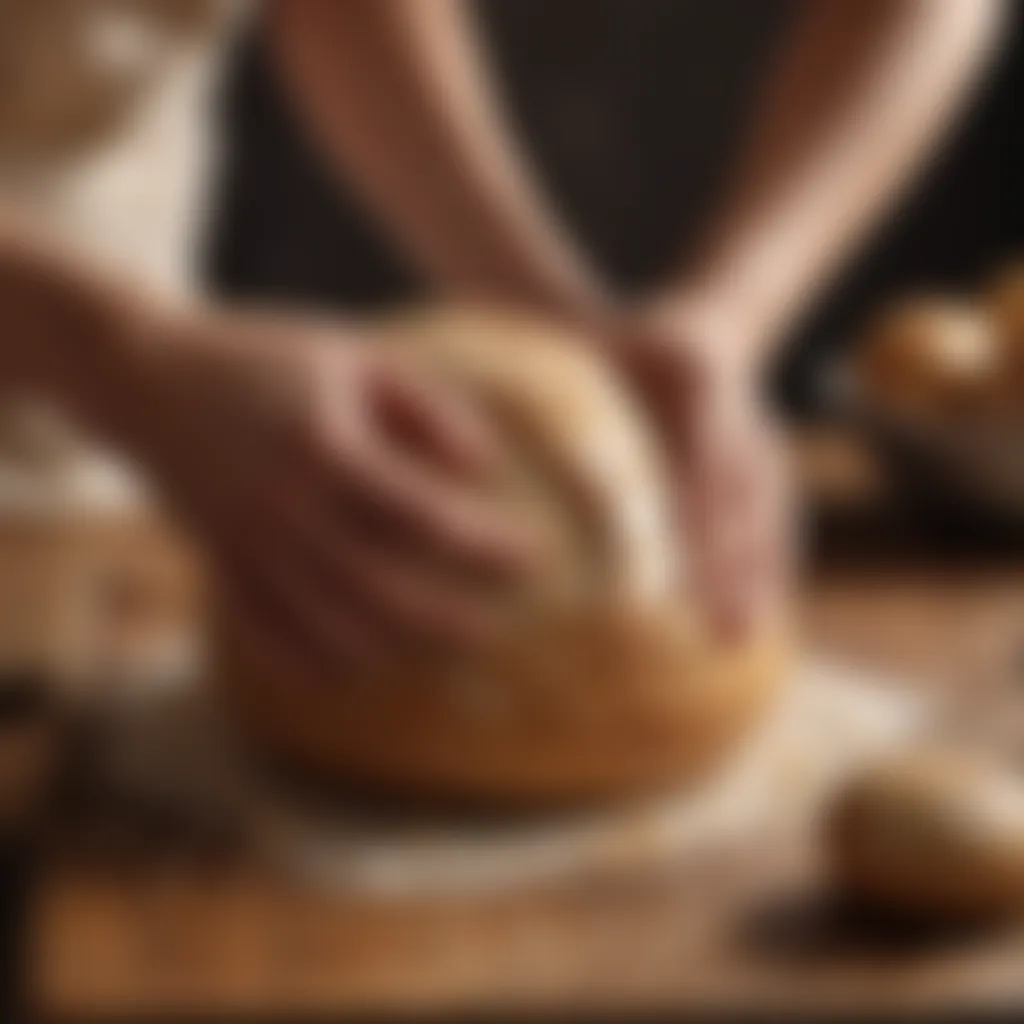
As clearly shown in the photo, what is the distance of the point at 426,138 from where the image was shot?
103 cm

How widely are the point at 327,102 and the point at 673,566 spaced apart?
16.3 inches

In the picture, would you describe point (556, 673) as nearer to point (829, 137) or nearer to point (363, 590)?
point (363, 590)

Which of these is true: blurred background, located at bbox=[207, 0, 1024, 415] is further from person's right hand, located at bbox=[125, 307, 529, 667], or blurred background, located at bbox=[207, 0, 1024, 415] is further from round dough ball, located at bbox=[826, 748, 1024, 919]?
round dough ball, located at bbox=[826, 748, 1024, 919]

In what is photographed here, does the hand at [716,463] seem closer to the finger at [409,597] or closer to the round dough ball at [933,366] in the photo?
the finger at [409,597]

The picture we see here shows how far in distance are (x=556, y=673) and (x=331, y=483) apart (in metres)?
0.10

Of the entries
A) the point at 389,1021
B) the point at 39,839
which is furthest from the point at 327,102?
the point at 389,1021

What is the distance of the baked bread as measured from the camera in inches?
29.1

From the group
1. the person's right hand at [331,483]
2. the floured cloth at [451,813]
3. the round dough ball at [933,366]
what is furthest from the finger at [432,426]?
the round dough ball at [933,366]

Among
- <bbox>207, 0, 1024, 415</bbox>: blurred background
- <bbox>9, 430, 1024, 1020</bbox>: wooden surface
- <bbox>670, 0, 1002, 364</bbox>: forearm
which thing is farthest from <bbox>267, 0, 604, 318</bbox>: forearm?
<bbox>207, 0, 1024, 415</bbox>: blurred background

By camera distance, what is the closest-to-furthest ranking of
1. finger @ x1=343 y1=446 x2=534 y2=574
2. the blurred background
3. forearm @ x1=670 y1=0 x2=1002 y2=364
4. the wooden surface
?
1. the wooden surface
2. finger @ x1=343 y1=446 x2=534 y2=574
3. forearm @ x1=670 y1=0 x2=1002 y2=364
4. the blurred background

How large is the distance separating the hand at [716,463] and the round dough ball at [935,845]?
130 mm

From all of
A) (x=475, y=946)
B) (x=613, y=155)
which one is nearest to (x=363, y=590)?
(x=475, y=946)

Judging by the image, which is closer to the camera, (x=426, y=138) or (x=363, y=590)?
(x=363, y=590)

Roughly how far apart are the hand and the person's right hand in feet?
0.26
